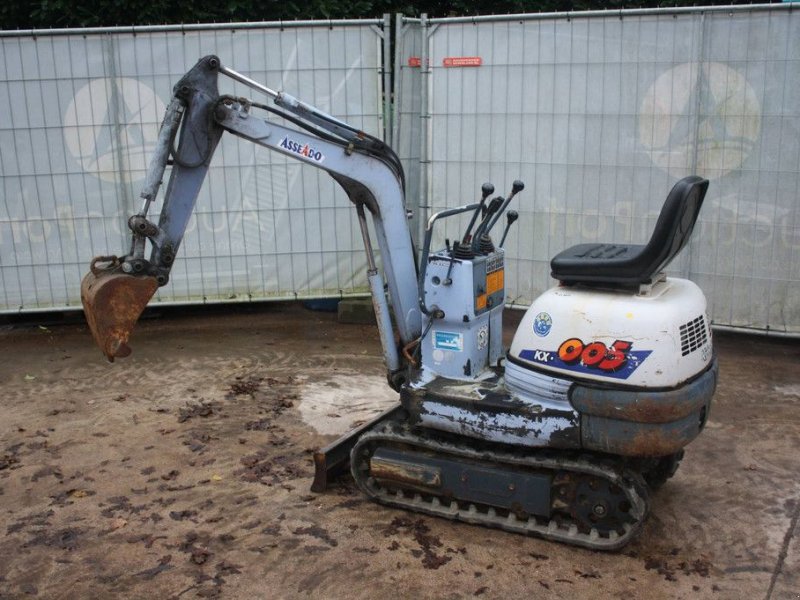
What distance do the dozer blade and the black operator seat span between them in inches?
88.8

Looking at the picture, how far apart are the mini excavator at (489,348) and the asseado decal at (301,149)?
12mm

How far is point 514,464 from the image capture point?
4.87 m

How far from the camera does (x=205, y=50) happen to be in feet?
27.1

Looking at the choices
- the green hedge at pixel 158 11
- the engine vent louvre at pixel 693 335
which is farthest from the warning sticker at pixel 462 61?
the engine vent louvre at pixel 693 335

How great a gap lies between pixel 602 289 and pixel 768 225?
3.36m

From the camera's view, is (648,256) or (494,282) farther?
(494,282)

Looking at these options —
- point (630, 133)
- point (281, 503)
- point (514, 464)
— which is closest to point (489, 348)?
point (514, 464)

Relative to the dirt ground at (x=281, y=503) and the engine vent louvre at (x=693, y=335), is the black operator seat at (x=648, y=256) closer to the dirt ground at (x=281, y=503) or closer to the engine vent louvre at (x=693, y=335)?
the engine vent louvre at (x=693, y=335)

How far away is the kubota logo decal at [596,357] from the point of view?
4.45 meters

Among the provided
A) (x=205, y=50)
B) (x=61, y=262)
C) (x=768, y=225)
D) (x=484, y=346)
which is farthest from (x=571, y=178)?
(x=61, y=262)

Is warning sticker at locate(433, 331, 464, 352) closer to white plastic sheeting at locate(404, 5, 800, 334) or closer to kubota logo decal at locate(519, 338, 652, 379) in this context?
kubota logo decal at locate(519, 338, 652, 379)

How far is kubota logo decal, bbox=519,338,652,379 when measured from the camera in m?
4.45

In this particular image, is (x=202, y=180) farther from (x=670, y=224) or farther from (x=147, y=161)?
(x=147, y=161)

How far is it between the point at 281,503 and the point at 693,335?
2.62 meters
